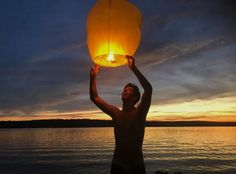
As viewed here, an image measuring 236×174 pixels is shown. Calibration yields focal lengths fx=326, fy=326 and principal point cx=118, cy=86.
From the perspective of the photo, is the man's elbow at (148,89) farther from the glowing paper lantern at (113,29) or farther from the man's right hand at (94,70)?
the man's right hand at (94,70)

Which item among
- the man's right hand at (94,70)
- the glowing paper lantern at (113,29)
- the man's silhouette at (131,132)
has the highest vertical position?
the glowing paper lantern at (113,29)

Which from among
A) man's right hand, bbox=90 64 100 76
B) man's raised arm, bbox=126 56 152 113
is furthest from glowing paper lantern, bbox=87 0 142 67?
man's right hand, bbox=90 64 100 76

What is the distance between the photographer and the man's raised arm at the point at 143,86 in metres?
3.32

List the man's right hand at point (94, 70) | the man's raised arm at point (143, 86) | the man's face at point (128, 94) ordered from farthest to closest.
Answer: the man's right hand at point (94, 70)
the man's face at point (128, 94)
the man's raised arm at point (143, 86)

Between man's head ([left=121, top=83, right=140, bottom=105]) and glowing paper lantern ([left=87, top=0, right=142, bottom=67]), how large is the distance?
0.35 m

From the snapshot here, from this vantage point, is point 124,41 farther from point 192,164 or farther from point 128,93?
Result: point 192,164

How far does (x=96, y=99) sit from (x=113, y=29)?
2.80ft

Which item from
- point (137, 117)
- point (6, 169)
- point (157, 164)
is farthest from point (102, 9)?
point (157, 164)

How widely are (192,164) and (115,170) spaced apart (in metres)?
38.8

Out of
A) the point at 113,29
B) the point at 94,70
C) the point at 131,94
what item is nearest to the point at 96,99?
the point at 94,70

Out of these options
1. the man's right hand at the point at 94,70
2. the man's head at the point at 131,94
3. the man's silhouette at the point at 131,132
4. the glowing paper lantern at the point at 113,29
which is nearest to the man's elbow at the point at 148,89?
the man's silhouette at the point at 131,132

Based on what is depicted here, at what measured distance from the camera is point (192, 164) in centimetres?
4016

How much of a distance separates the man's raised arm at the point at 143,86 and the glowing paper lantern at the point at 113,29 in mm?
146

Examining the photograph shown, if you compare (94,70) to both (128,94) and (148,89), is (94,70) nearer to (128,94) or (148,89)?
(128,94)
